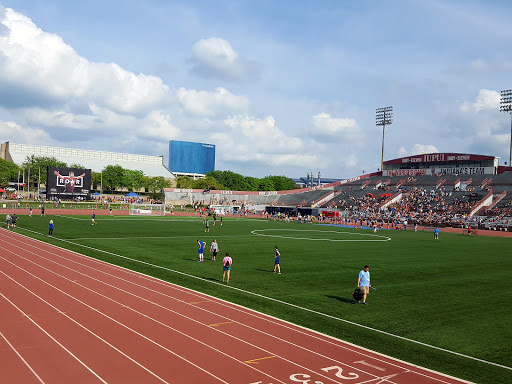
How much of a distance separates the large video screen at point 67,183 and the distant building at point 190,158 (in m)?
86.6

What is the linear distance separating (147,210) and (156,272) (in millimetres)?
56077

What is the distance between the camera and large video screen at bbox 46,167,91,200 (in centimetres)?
8569

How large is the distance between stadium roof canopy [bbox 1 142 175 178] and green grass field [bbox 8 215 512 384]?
117 m

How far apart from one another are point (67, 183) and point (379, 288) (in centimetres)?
8076

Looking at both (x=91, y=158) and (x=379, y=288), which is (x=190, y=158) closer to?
(x=91, y=158)

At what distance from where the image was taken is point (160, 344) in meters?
11.7

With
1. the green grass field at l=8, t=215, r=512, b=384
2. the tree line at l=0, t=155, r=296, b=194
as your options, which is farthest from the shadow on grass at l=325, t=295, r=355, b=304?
the tree line at l=0, t=155, r=296, b=194

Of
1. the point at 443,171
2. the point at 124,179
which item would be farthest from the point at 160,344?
the point at 124,179

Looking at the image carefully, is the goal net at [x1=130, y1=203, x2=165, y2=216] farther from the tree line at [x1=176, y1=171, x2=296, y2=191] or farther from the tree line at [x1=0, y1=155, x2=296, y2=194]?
the tree line at [x1=176, y1=171, x2=296, y2=191]

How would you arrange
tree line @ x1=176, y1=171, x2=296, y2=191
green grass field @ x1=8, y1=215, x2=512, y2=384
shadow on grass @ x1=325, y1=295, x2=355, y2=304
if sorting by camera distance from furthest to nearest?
tree line @ x1=176, y1=171, x2=296, y2=191 < shadow on grass @ x1=325, y1=295, x2=355, y2=304 < green grass field @ x1=8, y1=215, x2=512, y2=384

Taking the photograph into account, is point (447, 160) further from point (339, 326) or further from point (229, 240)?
point (339, 326)

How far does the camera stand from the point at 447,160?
9212 cm

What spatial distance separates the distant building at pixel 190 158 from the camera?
178 meters

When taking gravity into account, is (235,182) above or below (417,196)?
above
